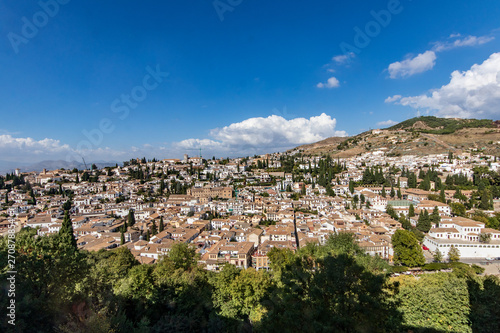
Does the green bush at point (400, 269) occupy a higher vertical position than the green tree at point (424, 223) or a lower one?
lower

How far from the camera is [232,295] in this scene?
10.5 meters

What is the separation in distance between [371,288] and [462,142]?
83.9 m

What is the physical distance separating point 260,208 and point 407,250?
18549 mm

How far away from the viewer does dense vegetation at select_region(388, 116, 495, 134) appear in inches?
2949

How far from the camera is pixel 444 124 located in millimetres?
Result: 92125

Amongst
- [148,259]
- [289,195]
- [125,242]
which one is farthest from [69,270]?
[289,195]

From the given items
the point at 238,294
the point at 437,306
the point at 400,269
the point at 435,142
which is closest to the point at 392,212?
the point at 400,269

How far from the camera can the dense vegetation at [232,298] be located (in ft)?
16.2

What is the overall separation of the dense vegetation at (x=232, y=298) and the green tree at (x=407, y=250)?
26.1 ft

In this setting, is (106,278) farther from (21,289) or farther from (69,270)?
(21,289)

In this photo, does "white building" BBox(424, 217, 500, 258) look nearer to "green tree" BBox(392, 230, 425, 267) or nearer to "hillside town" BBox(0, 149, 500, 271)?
"hillside town" BBox(0, 149, 500, 271)

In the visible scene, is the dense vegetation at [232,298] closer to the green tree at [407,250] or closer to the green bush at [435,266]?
the green tree at [407,250]

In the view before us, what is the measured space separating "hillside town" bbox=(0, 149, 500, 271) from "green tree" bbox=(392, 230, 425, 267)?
2.95 ft

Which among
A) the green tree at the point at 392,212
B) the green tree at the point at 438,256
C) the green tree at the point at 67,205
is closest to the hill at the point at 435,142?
the green tree at the point at 392,212
